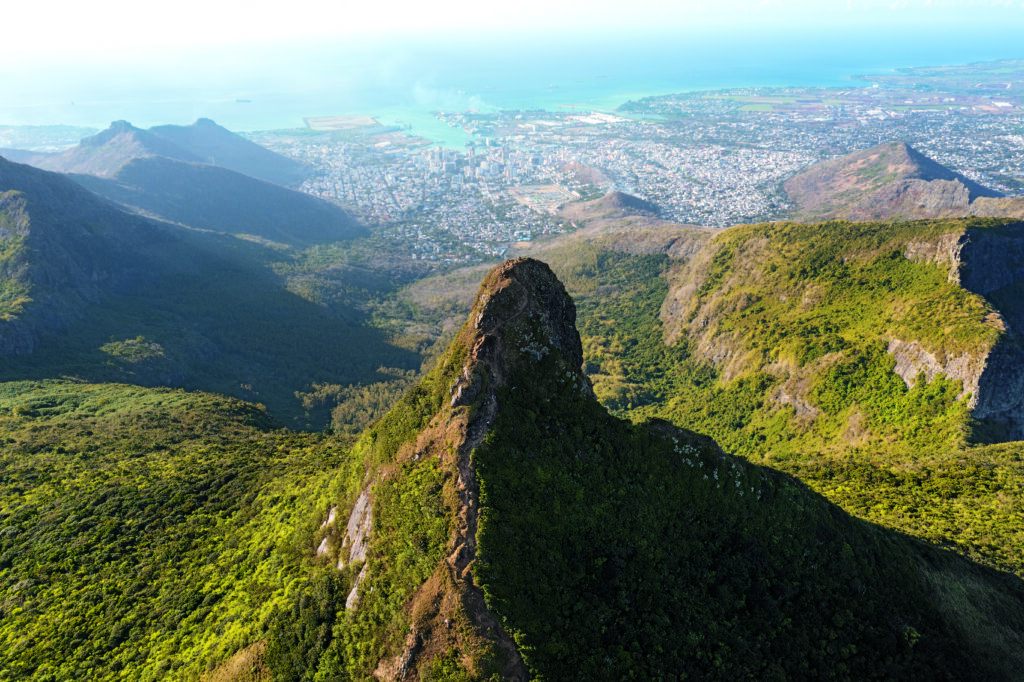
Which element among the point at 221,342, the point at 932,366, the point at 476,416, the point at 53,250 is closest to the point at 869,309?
the point at 932,366

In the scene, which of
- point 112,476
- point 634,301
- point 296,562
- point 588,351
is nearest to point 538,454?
point 296,562

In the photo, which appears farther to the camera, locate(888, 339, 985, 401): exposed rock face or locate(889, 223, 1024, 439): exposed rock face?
locate(888, 339, 985, 401): exposed rock face

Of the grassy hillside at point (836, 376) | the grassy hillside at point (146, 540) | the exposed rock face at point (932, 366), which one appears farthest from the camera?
the exposed rock face at point (932, 366)

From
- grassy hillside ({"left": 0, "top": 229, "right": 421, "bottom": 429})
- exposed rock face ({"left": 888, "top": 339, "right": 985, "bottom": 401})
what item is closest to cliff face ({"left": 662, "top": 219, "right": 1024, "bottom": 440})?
exposed rock face ({"left": 888, "top": 339, "right": 985, "bottom": 401})

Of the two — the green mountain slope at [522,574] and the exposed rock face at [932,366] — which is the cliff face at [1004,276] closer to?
the exposed rock face at [932,366]

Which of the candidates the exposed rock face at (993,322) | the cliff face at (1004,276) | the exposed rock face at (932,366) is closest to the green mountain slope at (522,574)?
the exposed rock face at (932,366)

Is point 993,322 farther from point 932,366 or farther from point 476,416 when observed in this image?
point 476,416

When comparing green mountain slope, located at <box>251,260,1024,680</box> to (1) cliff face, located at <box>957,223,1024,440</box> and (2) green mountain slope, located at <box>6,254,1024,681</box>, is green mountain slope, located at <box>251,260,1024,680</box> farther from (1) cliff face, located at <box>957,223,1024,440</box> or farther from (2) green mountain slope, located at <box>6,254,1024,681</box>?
(1) cliff face, located at <box>957,223,1024,440</box>

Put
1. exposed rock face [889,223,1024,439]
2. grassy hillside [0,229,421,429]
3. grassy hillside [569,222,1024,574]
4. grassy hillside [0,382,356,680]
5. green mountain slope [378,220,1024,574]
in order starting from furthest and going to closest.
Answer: grassy hillside [0,229,421,429], exposed rock face [889,223,1024,439], green mountain slope [378,220,1024,574], grassy hillside [569,222,1024,574], grassy hillside [0,382,356,680]
